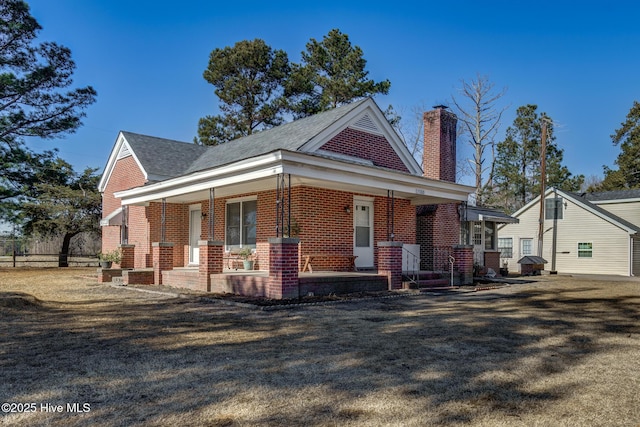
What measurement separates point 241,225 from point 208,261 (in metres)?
3.48

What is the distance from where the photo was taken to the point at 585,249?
28.6 m

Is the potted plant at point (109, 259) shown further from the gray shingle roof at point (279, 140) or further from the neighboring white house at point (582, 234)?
the neighboring white house at point (582, 234)

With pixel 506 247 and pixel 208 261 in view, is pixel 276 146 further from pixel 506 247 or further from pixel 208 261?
pixel 506 247

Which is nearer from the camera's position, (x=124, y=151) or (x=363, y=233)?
(x=363, y=233)

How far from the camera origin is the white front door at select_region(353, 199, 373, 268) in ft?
49.2

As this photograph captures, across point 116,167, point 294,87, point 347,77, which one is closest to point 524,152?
point 347,77

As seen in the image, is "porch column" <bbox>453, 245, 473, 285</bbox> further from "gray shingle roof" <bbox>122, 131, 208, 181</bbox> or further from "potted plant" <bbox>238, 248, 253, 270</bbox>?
"gray shingle roof" <bbox>122, 131, 208, 181</bbox>

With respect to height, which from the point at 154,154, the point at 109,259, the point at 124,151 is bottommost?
the point at 109,259

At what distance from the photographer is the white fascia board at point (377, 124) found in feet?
46.9

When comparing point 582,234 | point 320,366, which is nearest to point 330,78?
point 582,234

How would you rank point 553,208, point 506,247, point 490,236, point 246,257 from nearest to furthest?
point 246,257
point 490,236
point 553,208
point 506,247

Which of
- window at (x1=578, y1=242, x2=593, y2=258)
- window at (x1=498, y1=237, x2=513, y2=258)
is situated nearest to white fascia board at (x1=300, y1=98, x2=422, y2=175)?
window at (x1=498, y1=237, x2=513, y2=258)

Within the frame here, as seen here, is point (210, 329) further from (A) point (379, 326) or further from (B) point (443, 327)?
(B) point (443, 327)

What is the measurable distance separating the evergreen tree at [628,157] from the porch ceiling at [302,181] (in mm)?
32424
